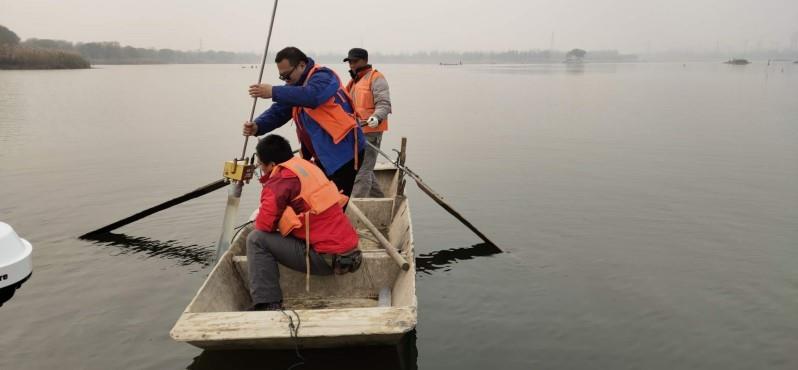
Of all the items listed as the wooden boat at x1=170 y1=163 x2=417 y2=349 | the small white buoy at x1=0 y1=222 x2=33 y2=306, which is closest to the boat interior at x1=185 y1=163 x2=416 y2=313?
the wooden boat at x1=170 y1=163 x2=417 y2=349

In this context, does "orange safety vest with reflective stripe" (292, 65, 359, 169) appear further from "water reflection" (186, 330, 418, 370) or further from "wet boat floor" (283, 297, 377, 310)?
"water reflection" (186, 330, 418, 370)

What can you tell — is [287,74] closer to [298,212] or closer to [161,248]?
[298,212]

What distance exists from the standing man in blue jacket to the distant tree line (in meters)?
71.2

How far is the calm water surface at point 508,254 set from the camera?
556 cm

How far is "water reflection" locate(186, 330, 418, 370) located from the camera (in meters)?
5.06

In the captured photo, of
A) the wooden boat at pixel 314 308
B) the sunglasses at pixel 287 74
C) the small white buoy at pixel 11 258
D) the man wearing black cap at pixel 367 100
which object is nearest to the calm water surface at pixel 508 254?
the small white buoy at pixel 11 258

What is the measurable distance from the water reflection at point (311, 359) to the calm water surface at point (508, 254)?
0.06 feet

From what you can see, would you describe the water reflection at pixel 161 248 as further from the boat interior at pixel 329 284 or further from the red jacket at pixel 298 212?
the red jacket at pixel 298 212

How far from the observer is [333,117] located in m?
6.21

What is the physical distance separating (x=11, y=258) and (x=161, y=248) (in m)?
2.75

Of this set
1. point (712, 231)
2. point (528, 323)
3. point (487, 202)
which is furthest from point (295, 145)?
point (528, 323)

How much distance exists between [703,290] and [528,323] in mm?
2298

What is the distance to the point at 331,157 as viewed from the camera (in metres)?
6.38

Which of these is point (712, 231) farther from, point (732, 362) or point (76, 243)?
point (76, 243)
